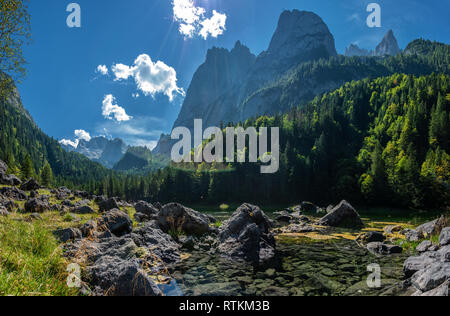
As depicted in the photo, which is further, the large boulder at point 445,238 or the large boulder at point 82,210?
the large boulder at point 82,210

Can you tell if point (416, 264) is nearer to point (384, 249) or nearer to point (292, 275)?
point (292, 275)

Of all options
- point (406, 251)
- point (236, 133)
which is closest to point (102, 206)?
point (406, 251)

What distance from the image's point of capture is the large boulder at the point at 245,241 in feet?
47.6

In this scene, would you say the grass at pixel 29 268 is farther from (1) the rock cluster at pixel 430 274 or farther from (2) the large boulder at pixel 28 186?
(2) the large boulder at pixel 28 186

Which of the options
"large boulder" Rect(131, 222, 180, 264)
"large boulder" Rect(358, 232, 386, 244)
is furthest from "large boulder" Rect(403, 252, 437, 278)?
"large boulder" Rect(131, 222, 180, 264)

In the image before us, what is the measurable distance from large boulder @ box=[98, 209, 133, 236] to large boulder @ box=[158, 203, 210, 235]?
129 inches

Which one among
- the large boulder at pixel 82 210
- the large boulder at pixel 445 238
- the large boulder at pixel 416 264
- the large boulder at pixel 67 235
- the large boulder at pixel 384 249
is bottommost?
the large boulder at pixel 384 249

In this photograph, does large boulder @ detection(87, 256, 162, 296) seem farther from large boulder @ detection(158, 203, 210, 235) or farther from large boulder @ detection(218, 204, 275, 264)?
large boulder @ detection(158, 203, 210, 235)

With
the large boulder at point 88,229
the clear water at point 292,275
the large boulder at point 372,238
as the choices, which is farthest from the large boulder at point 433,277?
the large boulder at point 88,229

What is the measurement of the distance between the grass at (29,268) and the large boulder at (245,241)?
9.76 m

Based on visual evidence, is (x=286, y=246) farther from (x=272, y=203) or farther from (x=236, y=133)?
(x=236, y=133)

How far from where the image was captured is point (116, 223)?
17.2 metres

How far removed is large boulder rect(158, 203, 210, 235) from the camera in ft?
66.3

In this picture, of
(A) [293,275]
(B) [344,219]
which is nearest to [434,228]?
(B) [344,219]
